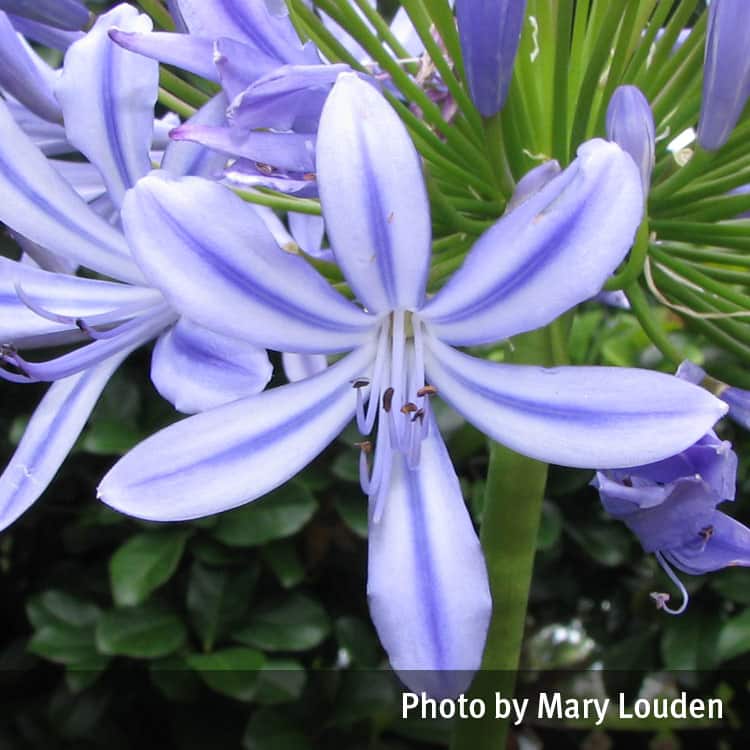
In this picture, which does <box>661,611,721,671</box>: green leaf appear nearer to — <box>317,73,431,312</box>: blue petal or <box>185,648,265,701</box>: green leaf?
<box>185,648,265,701</box>: green leaf

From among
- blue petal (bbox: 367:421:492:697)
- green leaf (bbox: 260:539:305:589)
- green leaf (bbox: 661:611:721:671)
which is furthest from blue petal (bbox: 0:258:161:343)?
green leaf (bbox: 661:611:721:671)

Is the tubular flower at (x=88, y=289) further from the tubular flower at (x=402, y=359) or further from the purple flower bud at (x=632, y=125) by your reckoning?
the purple flower bud at (x=632, y=125)

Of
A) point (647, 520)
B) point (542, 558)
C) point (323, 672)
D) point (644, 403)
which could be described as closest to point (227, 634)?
point (323, 672)

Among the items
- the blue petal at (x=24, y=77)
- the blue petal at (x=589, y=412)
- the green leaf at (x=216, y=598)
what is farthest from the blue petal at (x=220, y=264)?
the green leaf at (x=216, y=598)

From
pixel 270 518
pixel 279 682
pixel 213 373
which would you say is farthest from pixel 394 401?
pixel 279 682

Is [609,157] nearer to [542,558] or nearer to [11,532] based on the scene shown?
[542,558]

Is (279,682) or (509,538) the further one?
(279,682)

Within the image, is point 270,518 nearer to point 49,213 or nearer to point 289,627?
point 289,627

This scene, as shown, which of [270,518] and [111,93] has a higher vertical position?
[111,93]
